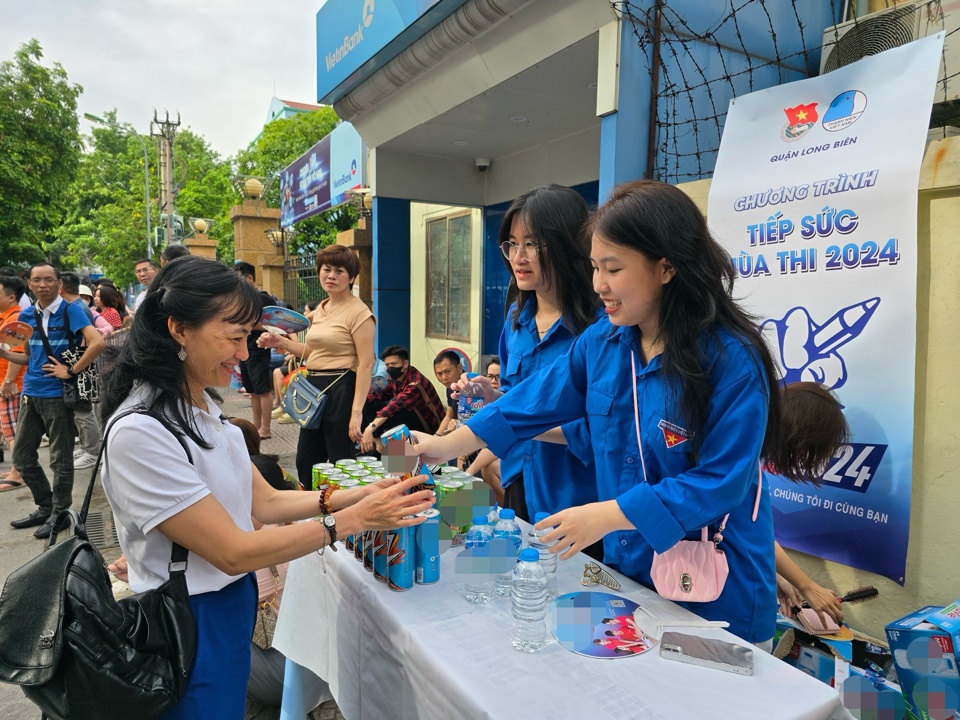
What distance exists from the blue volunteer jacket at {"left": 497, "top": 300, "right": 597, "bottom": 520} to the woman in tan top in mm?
1567

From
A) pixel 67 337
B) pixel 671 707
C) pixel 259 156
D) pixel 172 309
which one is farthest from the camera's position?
pixel 259 156

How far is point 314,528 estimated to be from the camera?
4.83ft

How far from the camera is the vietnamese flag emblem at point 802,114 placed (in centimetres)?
257

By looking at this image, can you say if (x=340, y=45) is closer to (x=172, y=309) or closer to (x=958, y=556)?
(x=172, y=309)

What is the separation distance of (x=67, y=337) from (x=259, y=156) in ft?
89.0

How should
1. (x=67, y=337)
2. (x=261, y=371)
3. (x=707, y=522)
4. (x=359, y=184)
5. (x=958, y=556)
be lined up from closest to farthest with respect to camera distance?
1. (x=707, y=522)
2. (x=958, y=556)
3. (x=67, y=337)
4. (x=261, y=371)
5. (x=359, y=184)

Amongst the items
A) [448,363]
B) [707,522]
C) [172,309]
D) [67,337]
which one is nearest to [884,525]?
[707,522]

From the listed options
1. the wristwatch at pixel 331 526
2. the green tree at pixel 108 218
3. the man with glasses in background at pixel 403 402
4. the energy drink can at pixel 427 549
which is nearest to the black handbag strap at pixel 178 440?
the wristwatch at pixel 331 526

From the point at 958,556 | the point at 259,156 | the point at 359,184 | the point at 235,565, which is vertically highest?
the point at 259,156

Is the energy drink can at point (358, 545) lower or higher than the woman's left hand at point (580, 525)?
lower

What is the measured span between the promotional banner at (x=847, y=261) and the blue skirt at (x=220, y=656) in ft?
7.80

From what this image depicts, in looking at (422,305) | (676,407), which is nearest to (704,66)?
(676,407)

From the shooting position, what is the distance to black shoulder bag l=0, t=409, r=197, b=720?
1.21 metres

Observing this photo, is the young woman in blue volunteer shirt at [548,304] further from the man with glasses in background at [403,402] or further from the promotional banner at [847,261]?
the man with glasses in background at [403,402]
